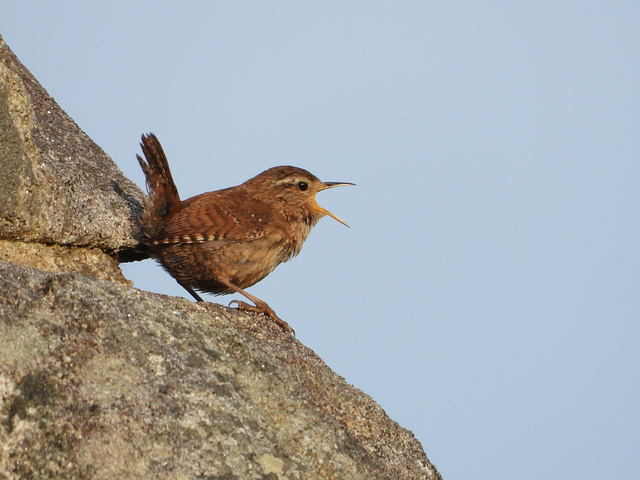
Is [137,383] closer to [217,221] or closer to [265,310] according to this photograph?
[265,310]

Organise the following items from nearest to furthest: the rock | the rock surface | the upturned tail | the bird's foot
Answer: the rock surface, the rock, the bird's foot, the upturned tail

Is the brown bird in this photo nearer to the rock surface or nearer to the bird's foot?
the bird's foot

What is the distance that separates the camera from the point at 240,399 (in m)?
→ 2.89

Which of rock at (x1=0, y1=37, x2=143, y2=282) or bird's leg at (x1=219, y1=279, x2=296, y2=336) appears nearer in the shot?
rock at (x1=0, y1=37, x2=143, y2=282)

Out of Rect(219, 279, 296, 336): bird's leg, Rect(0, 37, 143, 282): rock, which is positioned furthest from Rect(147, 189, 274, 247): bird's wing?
Rect(219, 279, 296, 336): bird's leg

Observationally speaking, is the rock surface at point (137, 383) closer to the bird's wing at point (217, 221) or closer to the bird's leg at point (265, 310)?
the bird's leg at point (265, 310)

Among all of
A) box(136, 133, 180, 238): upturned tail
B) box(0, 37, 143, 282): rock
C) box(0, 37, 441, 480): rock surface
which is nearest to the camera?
box(0, 37, 441, 480): rock surface

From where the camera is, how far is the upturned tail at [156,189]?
16.5ft

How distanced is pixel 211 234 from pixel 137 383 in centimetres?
254

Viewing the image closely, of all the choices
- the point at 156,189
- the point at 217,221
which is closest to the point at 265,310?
the point at 217,221

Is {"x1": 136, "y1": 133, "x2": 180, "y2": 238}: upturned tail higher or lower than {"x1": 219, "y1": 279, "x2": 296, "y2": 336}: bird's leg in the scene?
higher

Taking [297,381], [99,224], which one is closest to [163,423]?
[297,381]

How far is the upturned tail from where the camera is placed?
16.5 feet

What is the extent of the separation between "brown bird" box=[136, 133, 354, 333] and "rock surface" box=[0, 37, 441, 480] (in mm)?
882
